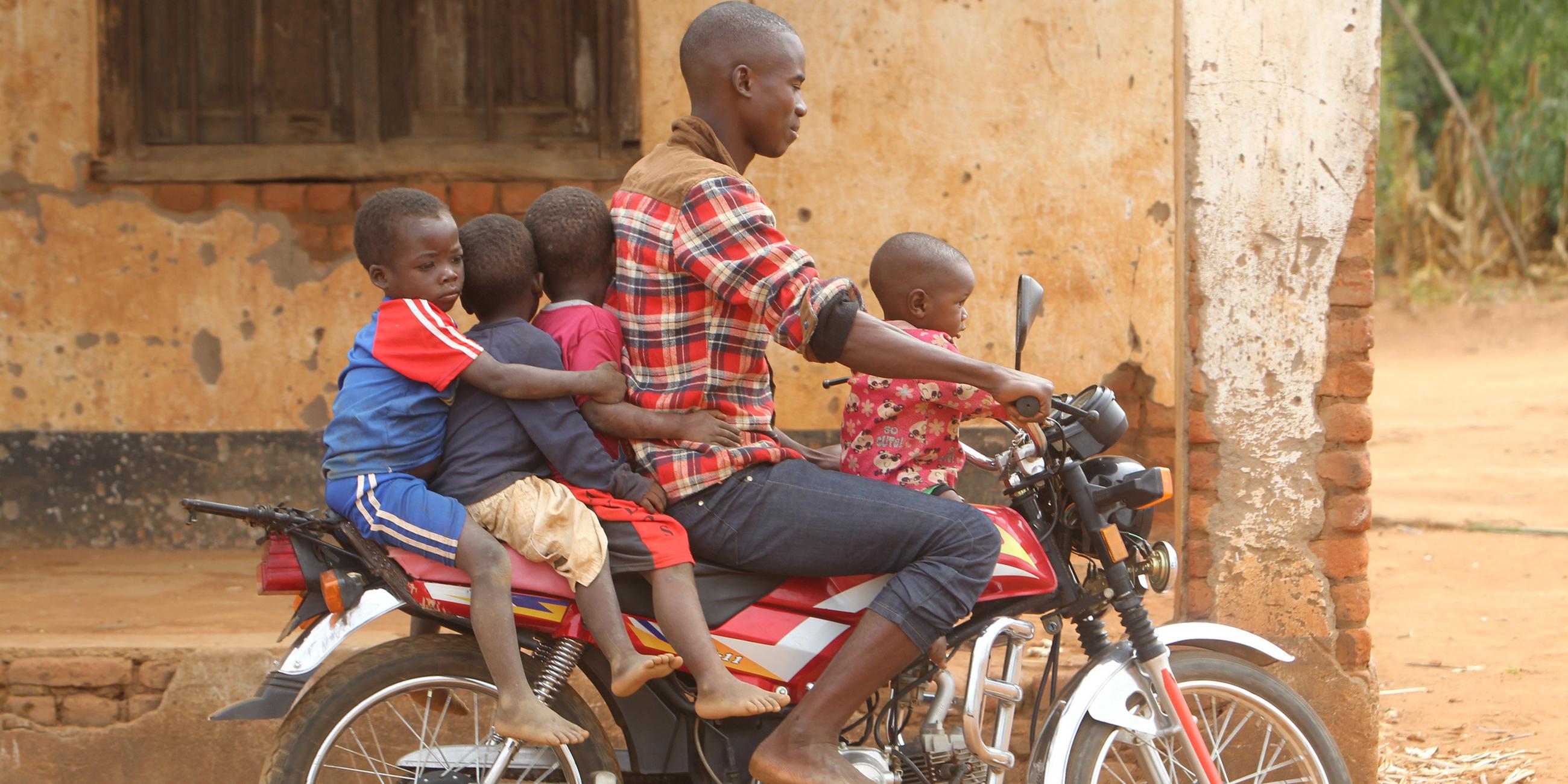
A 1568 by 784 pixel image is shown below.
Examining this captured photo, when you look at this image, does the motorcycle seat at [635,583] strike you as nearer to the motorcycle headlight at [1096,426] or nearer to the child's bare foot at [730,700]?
the child's bare foot at [730,700]

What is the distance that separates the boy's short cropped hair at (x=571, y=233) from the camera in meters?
2.50

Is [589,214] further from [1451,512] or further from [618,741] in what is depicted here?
[1451,512]

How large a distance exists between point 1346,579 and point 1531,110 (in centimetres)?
1409

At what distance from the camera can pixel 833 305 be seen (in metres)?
2.29

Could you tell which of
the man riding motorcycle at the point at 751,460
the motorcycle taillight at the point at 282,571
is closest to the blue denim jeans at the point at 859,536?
the man riding motorcycle at the point at 751,460

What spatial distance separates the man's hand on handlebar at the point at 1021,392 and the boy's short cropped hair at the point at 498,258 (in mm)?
873

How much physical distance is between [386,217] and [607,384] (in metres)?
0.49

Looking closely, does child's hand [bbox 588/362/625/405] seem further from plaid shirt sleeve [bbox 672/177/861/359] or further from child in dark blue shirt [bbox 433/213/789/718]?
plaid shirt sleeve [bbox 672/177/861/359]

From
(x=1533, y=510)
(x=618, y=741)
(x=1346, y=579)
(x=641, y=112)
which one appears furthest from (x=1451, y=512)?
(x=618, y=741)

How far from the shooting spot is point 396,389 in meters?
2.42

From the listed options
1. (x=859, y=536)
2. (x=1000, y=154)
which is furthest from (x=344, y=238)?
(x=859, y=536)

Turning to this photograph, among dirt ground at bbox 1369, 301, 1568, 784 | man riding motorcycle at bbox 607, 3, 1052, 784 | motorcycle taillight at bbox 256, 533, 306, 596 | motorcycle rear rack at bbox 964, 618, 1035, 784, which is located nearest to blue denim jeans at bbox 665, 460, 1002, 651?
man riding motorcycle at bbox 607, 3, 1052, 784

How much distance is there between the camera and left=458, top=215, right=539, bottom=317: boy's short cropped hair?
2482 mm

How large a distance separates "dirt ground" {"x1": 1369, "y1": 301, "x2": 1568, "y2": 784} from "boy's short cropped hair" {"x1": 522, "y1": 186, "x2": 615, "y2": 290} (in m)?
2.64
